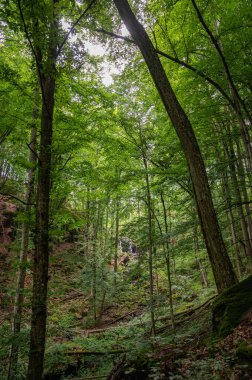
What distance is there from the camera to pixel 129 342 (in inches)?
278

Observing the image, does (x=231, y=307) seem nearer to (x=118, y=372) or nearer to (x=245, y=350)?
(x=245, y=350)

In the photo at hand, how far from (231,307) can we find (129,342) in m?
4.39

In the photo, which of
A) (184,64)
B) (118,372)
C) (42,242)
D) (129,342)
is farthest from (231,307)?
(184,64)

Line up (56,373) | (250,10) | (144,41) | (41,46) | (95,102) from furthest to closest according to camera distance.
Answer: (95,102), (56,373), (144,41), (250,10), (41,46)

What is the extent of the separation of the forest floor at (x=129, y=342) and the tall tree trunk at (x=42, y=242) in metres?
0.38

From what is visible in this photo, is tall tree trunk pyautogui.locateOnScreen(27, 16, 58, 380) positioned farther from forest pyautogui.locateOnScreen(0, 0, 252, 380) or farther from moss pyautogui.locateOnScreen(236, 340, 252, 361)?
moss pyautogui.locateOnScreen(236, 340, 252, 361)

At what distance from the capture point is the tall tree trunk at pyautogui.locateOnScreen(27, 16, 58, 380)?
12.9 feet

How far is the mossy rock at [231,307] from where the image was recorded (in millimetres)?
3643

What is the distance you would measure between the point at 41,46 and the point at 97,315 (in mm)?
12541

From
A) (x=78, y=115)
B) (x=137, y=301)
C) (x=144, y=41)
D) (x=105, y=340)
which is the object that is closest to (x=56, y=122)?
(x=78, y=115)

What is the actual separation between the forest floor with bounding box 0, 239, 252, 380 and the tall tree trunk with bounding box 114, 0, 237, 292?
0.98 metres

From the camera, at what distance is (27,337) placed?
5.05 metres

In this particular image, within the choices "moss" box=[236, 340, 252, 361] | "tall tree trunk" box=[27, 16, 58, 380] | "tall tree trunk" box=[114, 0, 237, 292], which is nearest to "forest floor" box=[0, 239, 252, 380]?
"moss" box=[236, 340, 252, 361]

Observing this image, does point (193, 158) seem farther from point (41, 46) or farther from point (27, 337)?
point (27, 337)
